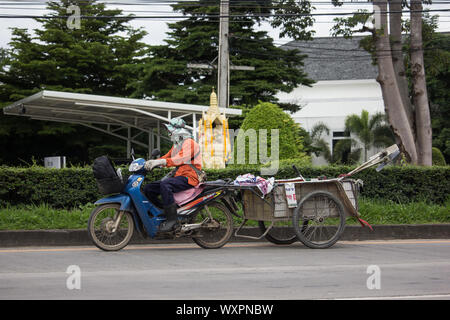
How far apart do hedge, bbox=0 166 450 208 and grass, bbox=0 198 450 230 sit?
0.71ft

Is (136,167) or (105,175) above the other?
(136,167)

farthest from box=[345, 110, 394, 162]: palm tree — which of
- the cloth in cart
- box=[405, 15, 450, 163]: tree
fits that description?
the cloth in cart

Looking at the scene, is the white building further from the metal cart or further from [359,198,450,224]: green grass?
the metal cart

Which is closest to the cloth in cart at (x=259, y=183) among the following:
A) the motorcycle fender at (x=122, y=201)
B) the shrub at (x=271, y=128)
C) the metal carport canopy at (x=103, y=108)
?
the motorcycle fender at (x=122, y=201)

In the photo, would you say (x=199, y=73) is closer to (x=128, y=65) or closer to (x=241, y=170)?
(x=128, y=65)

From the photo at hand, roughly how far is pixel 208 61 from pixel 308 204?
21980mm

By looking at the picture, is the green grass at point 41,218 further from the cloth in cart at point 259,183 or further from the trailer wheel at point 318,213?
the trailer wheel at point 318,213

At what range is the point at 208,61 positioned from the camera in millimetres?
30344

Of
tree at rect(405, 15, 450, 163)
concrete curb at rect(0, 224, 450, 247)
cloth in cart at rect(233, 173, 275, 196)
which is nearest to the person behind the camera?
cloth in cart at rect(233, 173, 275, 196)

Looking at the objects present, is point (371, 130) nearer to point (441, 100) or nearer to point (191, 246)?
point (441, 100)

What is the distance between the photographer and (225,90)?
19109 millimetres

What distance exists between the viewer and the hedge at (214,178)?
1134cm

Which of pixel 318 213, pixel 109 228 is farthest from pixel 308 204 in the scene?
pixel 109 228

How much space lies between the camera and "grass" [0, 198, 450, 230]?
34.2ft
